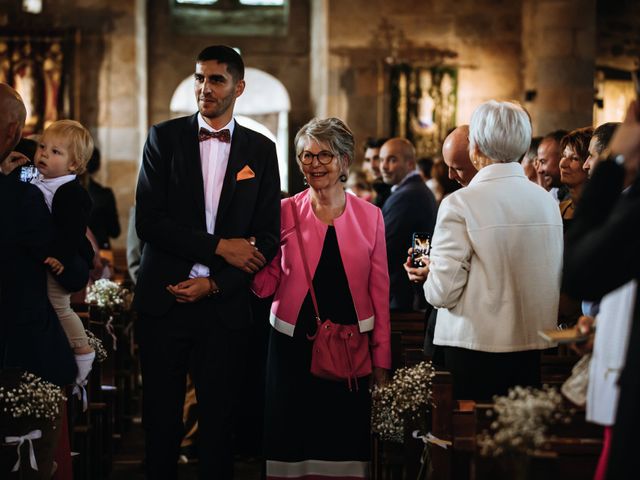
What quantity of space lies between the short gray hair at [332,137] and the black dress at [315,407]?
37 centimetres

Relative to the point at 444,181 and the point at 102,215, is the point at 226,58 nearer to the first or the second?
the point at 444,181

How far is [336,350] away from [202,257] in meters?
0.66

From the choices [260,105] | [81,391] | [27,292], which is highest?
[260,105]

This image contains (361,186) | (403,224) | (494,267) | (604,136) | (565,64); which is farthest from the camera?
(565,64)

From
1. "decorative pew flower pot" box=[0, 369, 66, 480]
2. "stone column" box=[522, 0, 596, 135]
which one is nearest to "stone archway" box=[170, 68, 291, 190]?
"stone column" box=[522, 0, 596, 135]

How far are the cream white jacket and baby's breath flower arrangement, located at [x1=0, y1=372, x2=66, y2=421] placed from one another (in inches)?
53.4

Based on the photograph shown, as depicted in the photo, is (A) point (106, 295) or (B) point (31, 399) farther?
(A) point (106, 295)

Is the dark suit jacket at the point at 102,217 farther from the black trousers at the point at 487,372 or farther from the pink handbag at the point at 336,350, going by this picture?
the black trousers at the point at 487,372

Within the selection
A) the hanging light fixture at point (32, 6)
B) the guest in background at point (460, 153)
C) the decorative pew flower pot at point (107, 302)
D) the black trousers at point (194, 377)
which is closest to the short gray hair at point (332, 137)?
the guest in background at point (460, 153)

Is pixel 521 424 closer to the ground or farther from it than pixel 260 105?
closer to the ground

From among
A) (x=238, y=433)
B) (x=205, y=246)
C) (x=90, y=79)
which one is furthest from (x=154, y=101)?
(x=205, y=246)

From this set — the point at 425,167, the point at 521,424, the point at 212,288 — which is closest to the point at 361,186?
the point at 425,167

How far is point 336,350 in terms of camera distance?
155 inches

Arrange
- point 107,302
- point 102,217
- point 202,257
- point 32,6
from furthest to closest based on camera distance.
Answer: point 32,6 < point 102,217 < point 107,302 < point 202,257
